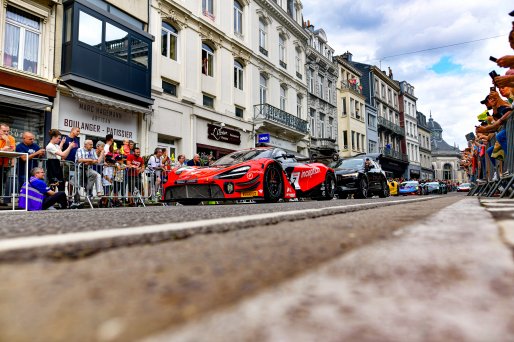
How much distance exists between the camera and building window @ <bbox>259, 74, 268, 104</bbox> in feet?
77.4

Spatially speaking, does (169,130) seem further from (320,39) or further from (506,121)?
(320,39)

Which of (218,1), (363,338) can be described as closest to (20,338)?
(363,338)

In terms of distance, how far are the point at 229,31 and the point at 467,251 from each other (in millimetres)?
21302

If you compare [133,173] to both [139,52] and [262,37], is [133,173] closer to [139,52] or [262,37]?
[139,52]

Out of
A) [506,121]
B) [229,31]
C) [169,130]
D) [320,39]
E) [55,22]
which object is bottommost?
[506,121]

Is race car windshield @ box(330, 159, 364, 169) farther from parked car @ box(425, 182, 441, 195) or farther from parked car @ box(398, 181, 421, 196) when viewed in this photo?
parked car @ box(425, 182, 441, 195)

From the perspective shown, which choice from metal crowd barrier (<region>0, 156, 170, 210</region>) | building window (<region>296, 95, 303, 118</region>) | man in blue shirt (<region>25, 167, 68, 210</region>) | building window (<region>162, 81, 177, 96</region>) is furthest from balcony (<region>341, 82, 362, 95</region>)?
man in blue shirt (<region>25, 167, 68, 210</region>)

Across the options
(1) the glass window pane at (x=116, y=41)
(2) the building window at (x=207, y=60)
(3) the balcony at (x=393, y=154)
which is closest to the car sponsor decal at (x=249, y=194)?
(1) the glass window pane at (x=116, y=41)

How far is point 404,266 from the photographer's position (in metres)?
0.82

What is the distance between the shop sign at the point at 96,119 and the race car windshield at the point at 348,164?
766 cm

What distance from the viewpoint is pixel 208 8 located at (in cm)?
1934

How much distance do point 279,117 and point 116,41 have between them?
1240cm

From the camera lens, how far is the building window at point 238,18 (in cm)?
2184

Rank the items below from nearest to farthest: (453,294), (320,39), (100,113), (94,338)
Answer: (94,338) → (453,294) → (100,113) → (320,39)
